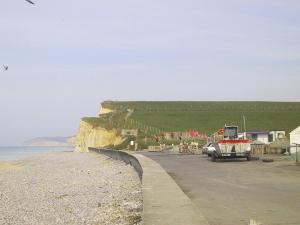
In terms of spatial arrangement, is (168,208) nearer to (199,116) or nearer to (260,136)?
(260,136)

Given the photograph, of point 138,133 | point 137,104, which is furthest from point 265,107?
point 138,133

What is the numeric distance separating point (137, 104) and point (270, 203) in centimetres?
14825

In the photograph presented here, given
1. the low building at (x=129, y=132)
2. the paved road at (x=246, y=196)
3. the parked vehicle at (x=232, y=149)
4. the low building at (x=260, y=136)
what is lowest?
the paved road at (x=246, y=196)

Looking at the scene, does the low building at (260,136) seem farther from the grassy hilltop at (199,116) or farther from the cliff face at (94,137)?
the grassy hilltop at (199,116)

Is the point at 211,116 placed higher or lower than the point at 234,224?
higher

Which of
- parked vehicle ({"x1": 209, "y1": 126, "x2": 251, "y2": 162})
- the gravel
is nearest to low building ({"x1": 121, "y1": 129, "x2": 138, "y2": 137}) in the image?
parked vehicle ({"x1": 209, "y1": 126, "x2": 251, "y2": 162})

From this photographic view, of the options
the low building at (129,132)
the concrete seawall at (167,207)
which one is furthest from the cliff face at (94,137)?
the concrete seawall at (167,207)

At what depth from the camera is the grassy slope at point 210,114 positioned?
123 metres

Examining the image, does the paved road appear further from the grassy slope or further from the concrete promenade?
the grassy slope

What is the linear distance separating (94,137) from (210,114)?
38802 millimetres

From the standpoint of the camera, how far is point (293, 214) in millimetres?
11992

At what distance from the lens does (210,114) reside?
476ft

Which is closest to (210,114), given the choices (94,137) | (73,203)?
(94,137)

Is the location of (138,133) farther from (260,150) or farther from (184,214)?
(184,214)
